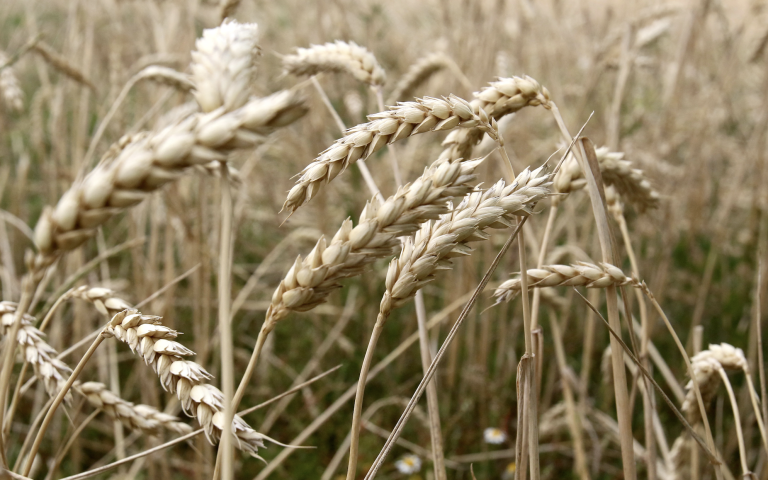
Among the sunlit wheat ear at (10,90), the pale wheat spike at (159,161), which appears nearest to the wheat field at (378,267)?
the pale wheat spike at (159,161)

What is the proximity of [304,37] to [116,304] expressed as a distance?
320 centimetres

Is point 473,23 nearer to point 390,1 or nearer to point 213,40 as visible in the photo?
point 213,40

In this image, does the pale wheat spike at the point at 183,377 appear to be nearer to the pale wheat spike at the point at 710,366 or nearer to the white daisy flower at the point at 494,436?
the pale wheat spike at the point at 710,366

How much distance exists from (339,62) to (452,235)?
744mm

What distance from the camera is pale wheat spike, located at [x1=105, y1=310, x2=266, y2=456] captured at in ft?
2.19

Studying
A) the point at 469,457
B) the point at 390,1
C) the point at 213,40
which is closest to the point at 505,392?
the point at 469,457

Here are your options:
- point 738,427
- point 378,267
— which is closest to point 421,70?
point 378,267

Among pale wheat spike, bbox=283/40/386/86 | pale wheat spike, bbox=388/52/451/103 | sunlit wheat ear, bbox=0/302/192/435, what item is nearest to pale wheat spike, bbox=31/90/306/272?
sunlit wheat ear, bbox=0/302/192/435

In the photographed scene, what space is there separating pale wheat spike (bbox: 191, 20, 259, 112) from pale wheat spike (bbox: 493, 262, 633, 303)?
1.60ft

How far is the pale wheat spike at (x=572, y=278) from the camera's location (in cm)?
79

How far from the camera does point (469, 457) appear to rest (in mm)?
2027

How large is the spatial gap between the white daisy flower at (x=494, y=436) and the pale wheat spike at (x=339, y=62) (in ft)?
4.64

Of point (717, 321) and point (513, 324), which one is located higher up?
point (513, 324)

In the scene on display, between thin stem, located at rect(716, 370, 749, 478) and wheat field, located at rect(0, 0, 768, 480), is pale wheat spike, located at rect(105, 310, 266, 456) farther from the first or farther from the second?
thin stem, located at rect(716, 370, 749, 478)
